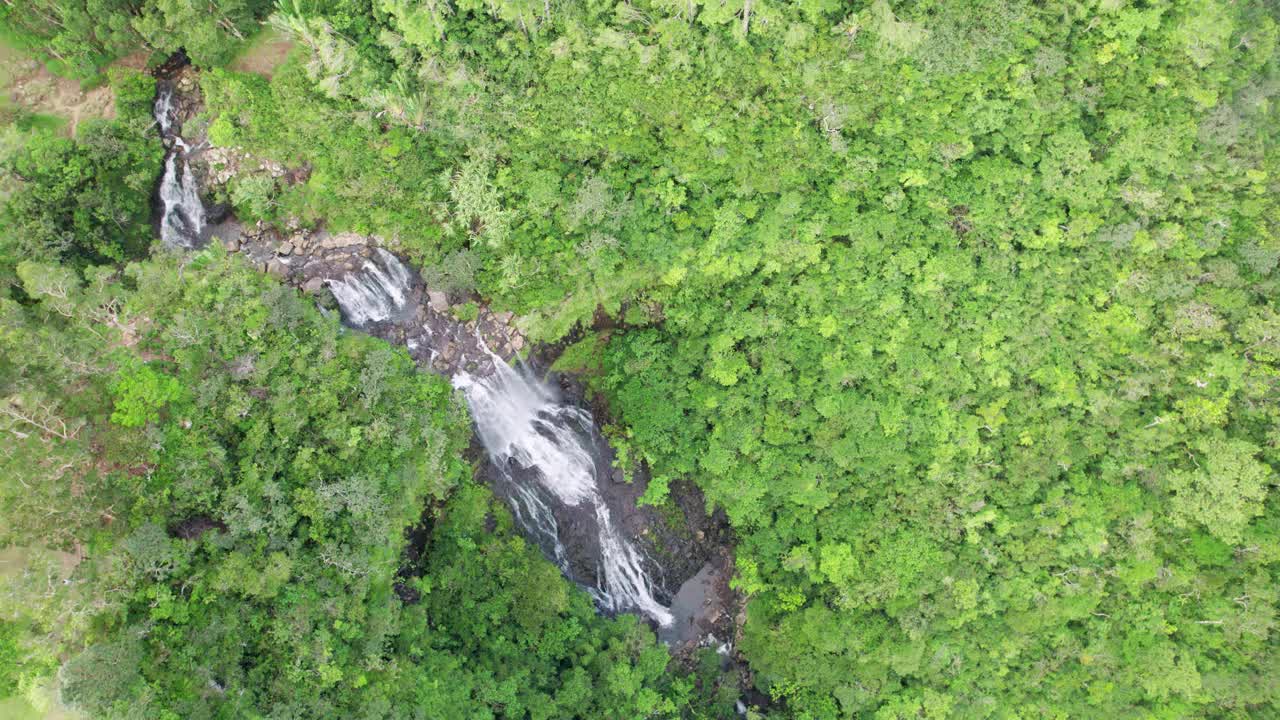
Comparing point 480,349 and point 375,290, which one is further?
point 480,349

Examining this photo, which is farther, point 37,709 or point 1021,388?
point 1021,388

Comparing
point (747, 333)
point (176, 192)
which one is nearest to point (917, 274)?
point (747, 333)

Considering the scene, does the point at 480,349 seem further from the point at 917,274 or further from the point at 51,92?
the point at 51,92

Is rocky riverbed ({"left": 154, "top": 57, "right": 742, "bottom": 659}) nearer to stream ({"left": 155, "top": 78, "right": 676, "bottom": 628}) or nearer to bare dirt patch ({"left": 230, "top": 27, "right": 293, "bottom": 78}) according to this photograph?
stream ({"left": 155, "top": 78, "right": 676, "bottom": 628})

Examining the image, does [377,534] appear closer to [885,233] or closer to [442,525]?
[442,525]

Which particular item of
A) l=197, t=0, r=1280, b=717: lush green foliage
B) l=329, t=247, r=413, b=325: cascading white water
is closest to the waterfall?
l=329, t=247, r=413, b=325: cascading white water

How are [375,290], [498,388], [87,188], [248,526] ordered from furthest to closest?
[498,388] → [375,290] → [87,188] → [248,526]

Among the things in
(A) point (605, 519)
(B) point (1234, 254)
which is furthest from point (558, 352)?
(B) point (1234, 254)
